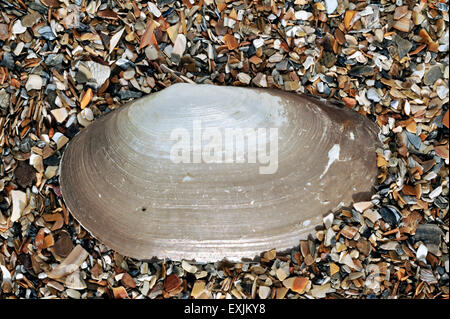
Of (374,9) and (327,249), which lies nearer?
(327,249)

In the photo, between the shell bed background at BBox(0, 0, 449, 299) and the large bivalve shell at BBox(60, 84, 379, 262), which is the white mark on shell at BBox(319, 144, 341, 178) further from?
the shell bed background at BBox(0, 0, 449, 299)

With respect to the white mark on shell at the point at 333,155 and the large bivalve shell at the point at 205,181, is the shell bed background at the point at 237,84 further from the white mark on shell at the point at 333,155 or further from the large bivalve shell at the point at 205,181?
the white mark on shell at the point at 333,155

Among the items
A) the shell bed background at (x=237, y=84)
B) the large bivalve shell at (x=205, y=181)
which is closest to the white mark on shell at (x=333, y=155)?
the large bivalve shell at (x=205, y=181)

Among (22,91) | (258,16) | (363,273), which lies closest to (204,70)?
(258,16)

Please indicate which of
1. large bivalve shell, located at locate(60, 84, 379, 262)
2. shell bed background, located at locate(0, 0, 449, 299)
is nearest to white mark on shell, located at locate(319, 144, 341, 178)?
large bivalve shell, located at locate(60, 84, 379, 262)

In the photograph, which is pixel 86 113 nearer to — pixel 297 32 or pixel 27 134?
pixel 27 134
